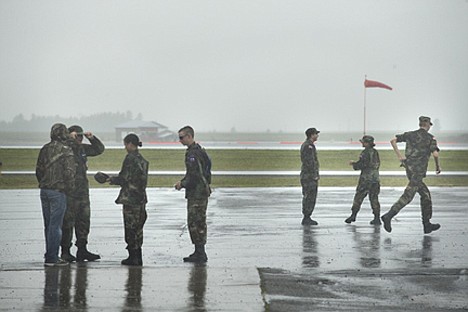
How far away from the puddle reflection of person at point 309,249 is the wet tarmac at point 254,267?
0.02m

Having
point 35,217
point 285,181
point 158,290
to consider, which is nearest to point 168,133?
point 285,181

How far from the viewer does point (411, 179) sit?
47.9 ft

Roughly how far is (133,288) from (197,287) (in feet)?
2.30

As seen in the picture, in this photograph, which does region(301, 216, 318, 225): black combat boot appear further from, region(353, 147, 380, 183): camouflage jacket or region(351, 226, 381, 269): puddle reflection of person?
region(353, 147, 380, 183): camouflage jacket

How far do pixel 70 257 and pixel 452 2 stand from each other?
636ft

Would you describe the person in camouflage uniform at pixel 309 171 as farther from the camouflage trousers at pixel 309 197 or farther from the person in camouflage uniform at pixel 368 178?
the person in camouflage uniform at pixel 368 178

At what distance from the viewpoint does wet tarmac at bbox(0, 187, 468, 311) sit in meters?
8.43

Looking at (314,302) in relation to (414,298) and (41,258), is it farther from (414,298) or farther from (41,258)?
(41,258)

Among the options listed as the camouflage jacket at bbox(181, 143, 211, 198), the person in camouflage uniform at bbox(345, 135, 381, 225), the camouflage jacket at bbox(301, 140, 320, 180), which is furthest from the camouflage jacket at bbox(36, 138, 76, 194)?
the person in camouflage uniform at bbox(345, 135, 381, 225)

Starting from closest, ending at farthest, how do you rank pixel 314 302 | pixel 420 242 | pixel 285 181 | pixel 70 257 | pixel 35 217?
pixel 314 302, pixel 70 257, pixel 420 242, pixel 35 217, pixel 285 181

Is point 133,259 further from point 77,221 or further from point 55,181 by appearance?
point 55,181

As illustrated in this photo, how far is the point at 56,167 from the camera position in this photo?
10688 mm

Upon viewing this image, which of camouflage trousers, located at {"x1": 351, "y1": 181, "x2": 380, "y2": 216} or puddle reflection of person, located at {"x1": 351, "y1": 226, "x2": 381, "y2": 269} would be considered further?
camouflage trousers, located at {"x1": 351, "y1": 181, "x2": 380, "y2": 216}

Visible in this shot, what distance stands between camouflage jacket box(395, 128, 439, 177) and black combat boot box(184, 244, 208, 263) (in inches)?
197
